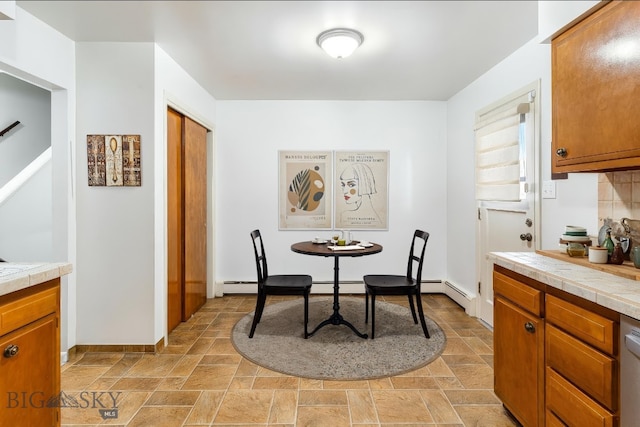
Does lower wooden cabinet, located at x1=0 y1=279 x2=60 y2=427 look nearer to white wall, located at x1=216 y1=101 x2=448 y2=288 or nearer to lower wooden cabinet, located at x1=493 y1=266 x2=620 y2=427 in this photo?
lower wooden cabinet, located at x1=493 y1=266 x2=620 y2=427

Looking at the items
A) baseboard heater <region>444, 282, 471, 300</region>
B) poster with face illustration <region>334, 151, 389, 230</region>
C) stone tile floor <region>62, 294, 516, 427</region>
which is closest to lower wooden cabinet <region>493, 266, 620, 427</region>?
stone tile floor <region>62, 294, 516, 427</region>

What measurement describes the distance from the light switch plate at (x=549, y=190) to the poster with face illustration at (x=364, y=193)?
6.87ft

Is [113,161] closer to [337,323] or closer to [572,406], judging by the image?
[337,323]

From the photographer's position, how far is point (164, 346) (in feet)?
9.77

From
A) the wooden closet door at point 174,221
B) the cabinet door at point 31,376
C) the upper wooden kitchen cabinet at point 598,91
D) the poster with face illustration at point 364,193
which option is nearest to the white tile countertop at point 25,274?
the cabinet door at point 31,376

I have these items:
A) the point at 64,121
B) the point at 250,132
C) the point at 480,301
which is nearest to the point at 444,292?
the point at 480,301

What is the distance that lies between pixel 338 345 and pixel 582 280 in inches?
76.7

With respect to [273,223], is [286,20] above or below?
above

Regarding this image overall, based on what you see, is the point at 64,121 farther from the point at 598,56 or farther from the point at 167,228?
the point at 598,56

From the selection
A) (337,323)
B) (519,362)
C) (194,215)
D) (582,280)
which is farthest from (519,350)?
(194,215)

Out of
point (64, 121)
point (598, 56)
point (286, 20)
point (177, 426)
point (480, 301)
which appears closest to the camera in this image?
point (598, 56)

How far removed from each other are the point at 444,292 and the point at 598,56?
3.41 m

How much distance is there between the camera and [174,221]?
3336 millimetres

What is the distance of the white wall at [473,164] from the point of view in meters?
2.24
